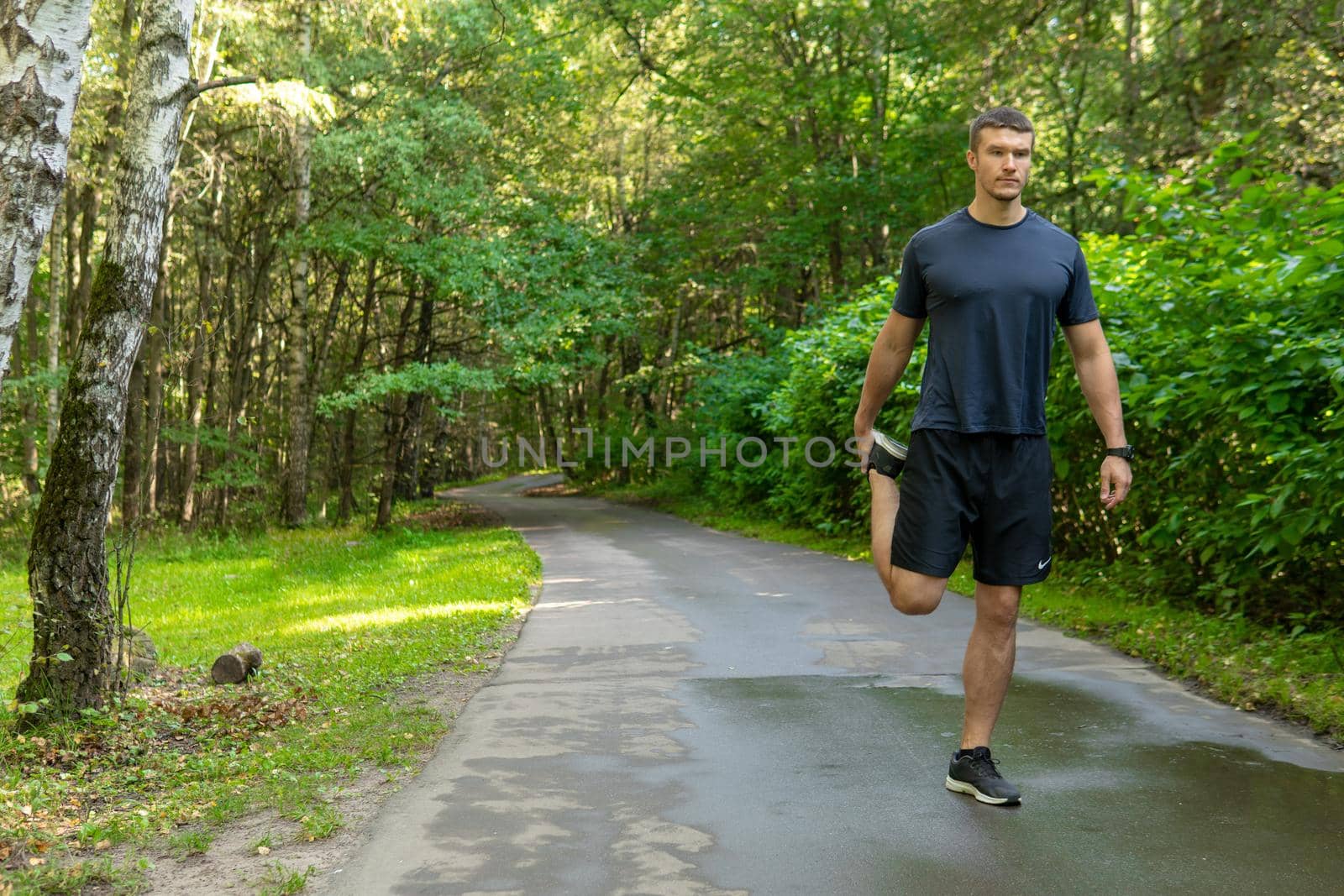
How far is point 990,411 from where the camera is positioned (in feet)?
13.3

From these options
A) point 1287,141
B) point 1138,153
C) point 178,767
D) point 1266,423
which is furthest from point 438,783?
point 1138,153

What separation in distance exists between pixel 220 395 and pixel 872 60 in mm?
23412

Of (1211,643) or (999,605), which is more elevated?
(999,605)

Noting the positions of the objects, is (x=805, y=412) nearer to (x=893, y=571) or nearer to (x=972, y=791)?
(x=893, y=571)

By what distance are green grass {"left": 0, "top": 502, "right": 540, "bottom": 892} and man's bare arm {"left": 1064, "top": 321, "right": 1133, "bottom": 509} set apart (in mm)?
3170

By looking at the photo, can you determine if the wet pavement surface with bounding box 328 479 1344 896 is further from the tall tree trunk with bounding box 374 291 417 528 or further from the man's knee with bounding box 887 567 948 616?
the tall tree trunk with bounding box 374 291 417 528

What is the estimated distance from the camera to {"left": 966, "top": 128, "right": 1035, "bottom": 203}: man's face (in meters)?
4.03

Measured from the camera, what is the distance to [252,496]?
32844 mm

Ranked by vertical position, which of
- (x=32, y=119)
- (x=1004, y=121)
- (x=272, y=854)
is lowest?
(x=272, y=854)

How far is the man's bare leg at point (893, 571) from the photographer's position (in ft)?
13.6

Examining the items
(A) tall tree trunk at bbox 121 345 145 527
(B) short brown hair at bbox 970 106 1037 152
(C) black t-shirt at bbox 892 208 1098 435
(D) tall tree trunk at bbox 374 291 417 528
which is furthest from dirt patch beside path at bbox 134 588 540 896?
(D) tall tree trunk at bbox 374 291 417 528

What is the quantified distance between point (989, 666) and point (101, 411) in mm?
4686

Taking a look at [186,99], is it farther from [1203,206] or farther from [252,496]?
[252,496]

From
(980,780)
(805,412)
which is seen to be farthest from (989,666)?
(805,412)
